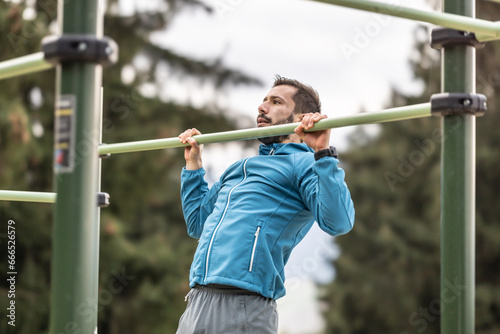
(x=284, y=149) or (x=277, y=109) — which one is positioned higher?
(x=277, y=109)

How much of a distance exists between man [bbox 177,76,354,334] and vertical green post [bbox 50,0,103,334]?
2.55 ft

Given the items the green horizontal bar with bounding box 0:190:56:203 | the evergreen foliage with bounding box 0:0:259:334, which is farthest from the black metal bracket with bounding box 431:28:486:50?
the evergreen foliage with bounding box 0:0:259:334

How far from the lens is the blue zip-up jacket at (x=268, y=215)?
6.15ft

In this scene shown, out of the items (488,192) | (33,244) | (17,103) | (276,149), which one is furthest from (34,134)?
(488,192)

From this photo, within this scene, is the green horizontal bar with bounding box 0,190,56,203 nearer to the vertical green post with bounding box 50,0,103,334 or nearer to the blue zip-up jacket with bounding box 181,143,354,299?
the blue zip-up jacket with bounding box 181,143,354,299

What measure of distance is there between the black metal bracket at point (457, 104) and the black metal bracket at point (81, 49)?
0.68 meters

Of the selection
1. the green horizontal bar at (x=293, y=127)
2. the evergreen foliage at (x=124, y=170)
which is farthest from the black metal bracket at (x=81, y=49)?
the evergreen foliage at (x=124, y=170)

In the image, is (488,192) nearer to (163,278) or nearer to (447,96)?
(163,278)

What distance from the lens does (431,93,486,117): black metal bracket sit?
4.65 ft

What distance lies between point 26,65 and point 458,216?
89 centimetres

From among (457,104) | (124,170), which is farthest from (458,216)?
(124,170)

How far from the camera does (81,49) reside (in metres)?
1.12

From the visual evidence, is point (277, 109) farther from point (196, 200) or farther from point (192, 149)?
point (196, 200)

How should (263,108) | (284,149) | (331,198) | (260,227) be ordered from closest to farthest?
(331,198) → (260,227) → (284,149) → (263,108)
